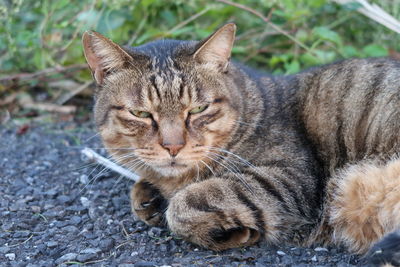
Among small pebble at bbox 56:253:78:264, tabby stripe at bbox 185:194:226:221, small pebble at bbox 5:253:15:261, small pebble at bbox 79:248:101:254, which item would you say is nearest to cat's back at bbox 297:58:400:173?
tabby stripe at bbox 185:194:226:221

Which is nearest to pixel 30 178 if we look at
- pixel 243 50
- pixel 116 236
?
pixel 116 236

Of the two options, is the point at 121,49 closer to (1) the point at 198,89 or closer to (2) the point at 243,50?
(1) the point at 198,89

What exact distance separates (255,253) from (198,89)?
0.93m

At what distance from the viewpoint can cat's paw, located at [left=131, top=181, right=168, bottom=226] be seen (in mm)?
3016

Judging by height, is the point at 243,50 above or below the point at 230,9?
below

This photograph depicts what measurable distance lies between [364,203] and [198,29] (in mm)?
2591

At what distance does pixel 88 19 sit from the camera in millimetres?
4625

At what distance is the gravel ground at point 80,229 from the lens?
2602 mm

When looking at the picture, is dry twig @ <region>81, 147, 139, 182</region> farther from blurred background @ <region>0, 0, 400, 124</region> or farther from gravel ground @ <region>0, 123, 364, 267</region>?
blurred background @ <region>0, 0, 400, 124</region>

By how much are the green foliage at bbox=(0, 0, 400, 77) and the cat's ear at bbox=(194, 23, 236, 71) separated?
1483 mm

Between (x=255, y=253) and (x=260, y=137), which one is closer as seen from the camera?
(x=255, y=253)

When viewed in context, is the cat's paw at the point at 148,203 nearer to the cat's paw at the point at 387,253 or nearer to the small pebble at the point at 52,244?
the small pebble at the point at 52,244

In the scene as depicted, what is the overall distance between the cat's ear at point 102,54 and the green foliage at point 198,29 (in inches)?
56.7

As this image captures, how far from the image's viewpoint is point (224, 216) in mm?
2602
